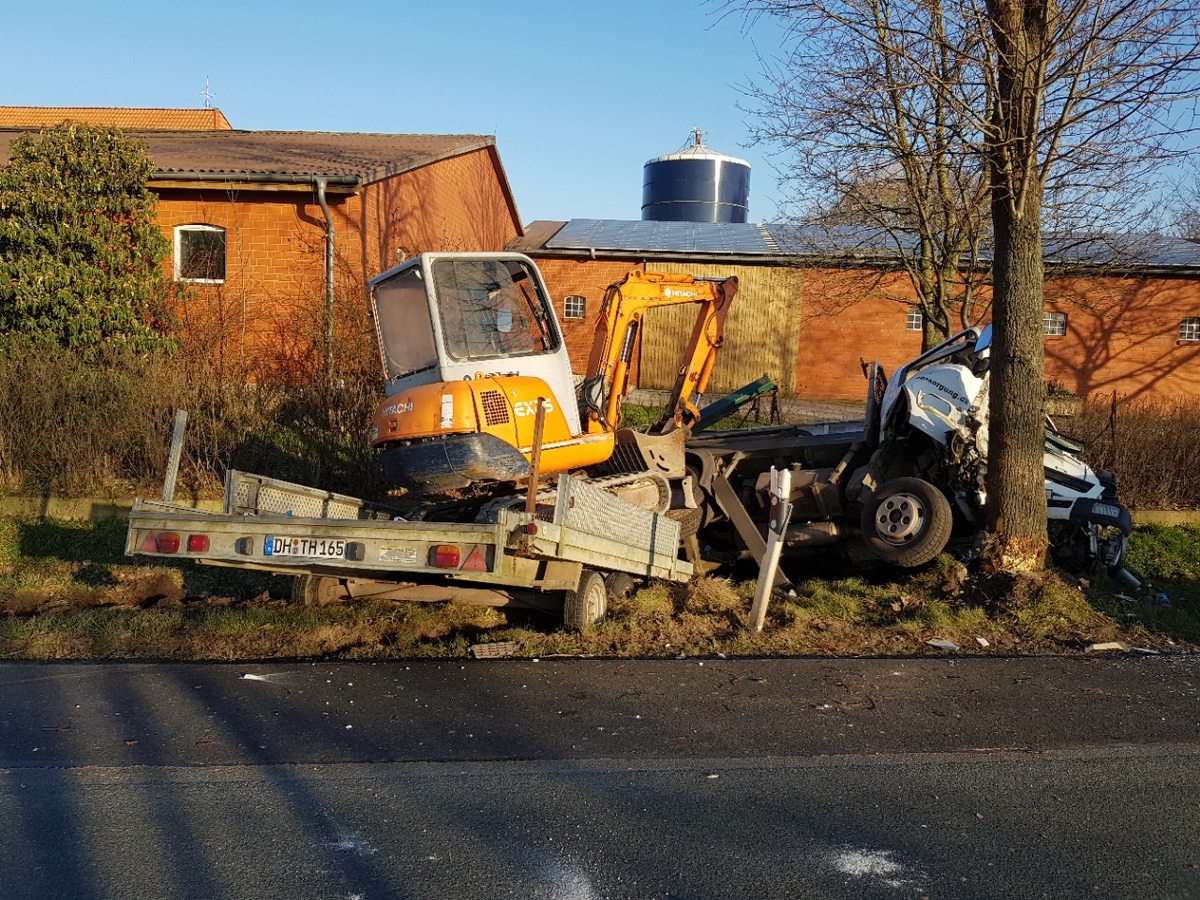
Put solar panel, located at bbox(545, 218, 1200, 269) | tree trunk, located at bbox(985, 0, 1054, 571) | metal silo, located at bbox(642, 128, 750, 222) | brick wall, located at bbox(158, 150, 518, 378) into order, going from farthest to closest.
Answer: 1. metal silo, located at bbox(642, 128, 750, 222)
2. solar panel, located at bbox(545, 218, 1200, 269)
3. brick wall, located at bbox(158, 150, 518, 378)
4. tree trunk, located at bbox(985, 0, 1054, 571)

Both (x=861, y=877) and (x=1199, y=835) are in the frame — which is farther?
(x=1199, y=835)

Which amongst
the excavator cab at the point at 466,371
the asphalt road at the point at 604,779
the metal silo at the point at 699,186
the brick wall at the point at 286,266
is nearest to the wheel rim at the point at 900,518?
the asphalt road at the point at 604,779

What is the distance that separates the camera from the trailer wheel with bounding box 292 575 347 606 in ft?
26.3

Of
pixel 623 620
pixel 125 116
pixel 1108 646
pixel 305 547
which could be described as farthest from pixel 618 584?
pixel 125 116

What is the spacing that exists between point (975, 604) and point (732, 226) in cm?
2303

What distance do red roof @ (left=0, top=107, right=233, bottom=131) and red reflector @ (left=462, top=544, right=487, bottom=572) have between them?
1069 inches

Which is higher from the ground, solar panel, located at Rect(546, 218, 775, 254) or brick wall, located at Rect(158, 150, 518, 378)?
solar panel, located at Rect(546, 218, 775, 254)

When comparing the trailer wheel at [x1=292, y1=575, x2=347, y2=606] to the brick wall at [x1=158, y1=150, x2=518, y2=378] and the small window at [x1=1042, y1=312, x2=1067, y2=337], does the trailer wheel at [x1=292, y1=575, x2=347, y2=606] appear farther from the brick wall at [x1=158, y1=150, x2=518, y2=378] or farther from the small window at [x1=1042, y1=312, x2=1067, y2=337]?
the small window at [x1=1042, y1=312, x2=1067, y2=337]

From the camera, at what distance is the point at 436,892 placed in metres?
3.91

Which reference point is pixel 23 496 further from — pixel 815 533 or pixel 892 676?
pixel 892 676

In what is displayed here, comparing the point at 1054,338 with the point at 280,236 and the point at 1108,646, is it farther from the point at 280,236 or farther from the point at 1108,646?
the point at 1108,646

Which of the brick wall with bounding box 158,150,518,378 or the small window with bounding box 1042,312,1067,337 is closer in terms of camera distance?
the brick wall with bounding box 158,150,518,378

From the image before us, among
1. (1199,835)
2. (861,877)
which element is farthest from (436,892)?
(1199,835)

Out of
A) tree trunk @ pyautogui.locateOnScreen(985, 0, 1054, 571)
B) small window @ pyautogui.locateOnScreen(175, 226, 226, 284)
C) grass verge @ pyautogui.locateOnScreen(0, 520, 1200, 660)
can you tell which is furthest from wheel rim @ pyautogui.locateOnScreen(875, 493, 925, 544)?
small window @ pyautogui.locateOnScreen(175, 226, 226, 284)
